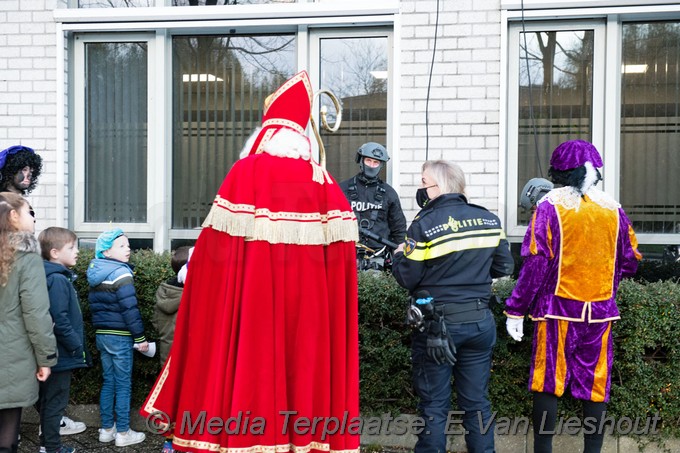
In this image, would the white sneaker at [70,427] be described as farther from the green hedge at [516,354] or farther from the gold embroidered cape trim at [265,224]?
the gold embroidered cape trim at [265,224]

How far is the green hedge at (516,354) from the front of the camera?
500cm

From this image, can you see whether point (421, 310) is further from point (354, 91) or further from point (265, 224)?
point (354, 91)

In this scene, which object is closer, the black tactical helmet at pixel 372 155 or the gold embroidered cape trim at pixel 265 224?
the gold embroidered cape trim at pixel 265 224

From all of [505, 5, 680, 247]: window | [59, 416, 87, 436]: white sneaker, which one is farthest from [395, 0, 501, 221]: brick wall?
[59, 416, 87, 436]: white sneaker

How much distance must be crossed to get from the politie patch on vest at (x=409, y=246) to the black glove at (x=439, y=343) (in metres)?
0.42

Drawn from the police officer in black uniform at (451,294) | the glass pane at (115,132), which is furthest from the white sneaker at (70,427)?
the police officer in black uniform at (451,294)

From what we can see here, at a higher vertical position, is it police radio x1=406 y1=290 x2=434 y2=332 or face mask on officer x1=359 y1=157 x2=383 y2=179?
face mask on officer x1=359 y1=157 x2=383 y2=179

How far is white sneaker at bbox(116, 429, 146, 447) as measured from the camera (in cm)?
540

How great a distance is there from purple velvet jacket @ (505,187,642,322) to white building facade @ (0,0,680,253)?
2.45 meters

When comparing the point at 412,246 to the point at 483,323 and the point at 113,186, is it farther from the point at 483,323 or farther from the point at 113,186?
the point at 113,186

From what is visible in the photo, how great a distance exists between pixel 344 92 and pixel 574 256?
12.4ft

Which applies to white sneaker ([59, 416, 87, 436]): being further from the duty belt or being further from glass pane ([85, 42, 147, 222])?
the duty belt

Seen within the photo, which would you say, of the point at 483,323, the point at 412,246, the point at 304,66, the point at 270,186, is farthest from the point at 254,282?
the point at 304,66

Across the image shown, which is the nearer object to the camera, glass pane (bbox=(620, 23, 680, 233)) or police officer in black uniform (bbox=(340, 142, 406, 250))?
police officer in black uniform (bbox=(340, 142, 406, 250))
